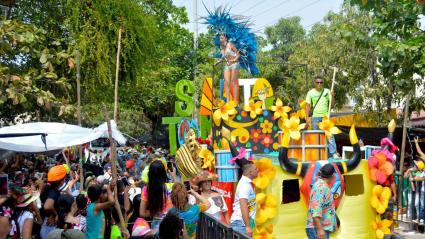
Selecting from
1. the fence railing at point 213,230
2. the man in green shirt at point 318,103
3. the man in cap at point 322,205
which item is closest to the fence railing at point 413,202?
the man in green shirt at point 318,103

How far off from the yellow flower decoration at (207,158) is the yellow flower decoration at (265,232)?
120 inches

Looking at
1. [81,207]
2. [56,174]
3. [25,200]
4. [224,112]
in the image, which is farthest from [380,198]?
[25,200]

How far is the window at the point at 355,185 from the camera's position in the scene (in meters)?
10.1

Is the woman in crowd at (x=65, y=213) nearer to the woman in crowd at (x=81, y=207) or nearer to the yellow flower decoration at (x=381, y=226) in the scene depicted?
the woman in crowd at (x=81, y=207)

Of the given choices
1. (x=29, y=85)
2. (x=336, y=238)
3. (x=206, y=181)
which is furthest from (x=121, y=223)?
(x=336, y=238)

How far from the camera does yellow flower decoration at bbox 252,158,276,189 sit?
9.18 metres

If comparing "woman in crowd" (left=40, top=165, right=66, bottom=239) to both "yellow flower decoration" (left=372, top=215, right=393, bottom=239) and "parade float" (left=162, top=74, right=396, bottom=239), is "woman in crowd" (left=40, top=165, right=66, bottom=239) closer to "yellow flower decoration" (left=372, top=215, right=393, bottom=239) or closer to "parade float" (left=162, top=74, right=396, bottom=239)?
"parade float" (left=162, top=74, right=396, bottom=239)

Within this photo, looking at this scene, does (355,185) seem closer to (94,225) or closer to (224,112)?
(224,112)

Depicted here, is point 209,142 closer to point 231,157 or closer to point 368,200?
point 231,157

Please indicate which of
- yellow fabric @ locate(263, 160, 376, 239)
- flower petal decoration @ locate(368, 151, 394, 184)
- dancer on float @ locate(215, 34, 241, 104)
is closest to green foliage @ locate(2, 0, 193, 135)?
dancer on float @ locate(215, 34, 241, 104)

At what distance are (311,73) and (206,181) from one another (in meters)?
21.0

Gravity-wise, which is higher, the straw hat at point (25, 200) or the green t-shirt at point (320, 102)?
the green t-shirt at point (320, 102)

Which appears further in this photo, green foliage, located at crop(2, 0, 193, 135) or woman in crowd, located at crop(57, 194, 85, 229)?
green foliage, located at crop(2, 0, 193, 135)

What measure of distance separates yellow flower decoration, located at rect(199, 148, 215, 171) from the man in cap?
15.1 ft
